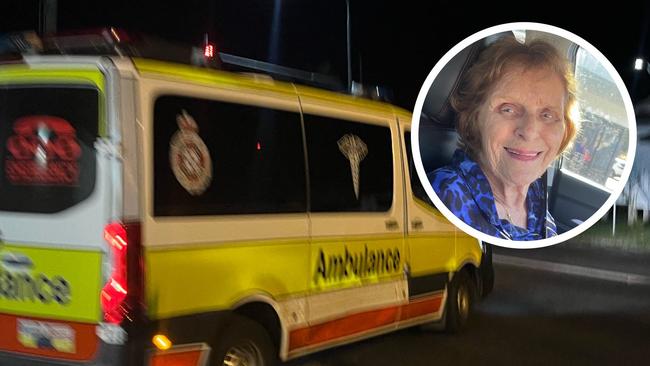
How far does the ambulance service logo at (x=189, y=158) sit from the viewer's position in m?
5.00

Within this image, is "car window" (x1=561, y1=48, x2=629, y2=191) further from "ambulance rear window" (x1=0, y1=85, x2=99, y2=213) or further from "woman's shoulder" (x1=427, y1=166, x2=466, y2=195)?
"ambulance rear window" (x1=0, y1=85, x2=99, y2=213)

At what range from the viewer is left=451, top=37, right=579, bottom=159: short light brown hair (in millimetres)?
4945

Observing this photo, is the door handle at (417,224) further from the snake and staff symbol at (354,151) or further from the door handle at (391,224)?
the snake and staff symbol at (354,151)

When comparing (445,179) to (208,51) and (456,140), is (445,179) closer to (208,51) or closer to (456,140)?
(456,140)

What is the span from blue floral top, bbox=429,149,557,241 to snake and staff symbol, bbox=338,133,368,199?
1254mm

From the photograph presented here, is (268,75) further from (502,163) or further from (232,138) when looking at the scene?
(502,163)

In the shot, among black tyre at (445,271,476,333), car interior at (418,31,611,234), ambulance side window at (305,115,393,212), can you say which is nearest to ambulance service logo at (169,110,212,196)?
ambulance side window at (305,115,393,212)

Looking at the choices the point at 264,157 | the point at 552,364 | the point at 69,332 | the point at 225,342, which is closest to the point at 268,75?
the point at 264,157

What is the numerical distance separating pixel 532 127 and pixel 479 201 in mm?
619

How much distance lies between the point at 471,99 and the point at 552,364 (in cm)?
321

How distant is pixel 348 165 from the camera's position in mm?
6734

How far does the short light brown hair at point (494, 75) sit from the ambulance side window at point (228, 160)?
136 centimetres

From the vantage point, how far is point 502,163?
16.4 feet

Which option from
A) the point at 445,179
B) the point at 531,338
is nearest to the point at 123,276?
the point at 445,179
